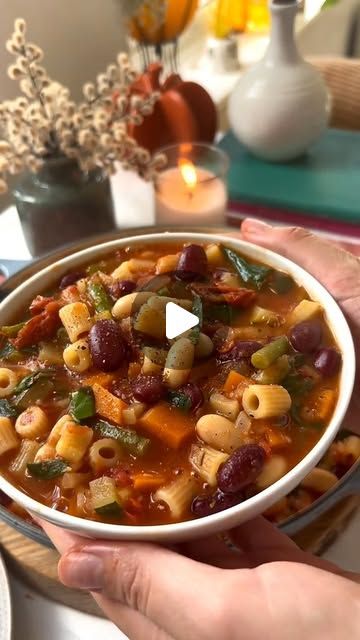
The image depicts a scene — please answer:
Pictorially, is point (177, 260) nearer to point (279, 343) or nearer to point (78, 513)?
point (279, 343)

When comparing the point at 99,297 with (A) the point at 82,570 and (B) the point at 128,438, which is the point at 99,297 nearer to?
(B) the point at 128,438

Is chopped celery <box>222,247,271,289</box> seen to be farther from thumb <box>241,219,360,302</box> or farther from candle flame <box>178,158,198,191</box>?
candle flame <box>178,158,198,191</box>

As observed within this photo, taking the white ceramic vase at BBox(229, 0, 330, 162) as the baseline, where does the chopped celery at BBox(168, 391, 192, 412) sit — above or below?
below

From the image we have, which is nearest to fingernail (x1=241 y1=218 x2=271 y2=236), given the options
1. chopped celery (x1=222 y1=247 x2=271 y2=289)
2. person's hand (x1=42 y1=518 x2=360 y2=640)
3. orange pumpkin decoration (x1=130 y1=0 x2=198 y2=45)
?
chopped celery (x1=222 y1=247 x2=271 y2=289)

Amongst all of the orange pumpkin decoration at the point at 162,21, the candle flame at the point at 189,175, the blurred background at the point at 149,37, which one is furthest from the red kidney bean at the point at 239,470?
the orange pumpkin decoration at the point at 162,21

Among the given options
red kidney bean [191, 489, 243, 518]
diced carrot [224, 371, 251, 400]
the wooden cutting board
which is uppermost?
diced carrot [224, 371, 251, 400]

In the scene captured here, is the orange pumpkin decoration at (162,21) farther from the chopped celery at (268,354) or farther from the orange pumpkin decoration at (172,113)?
the chopped celery at (268,354)
